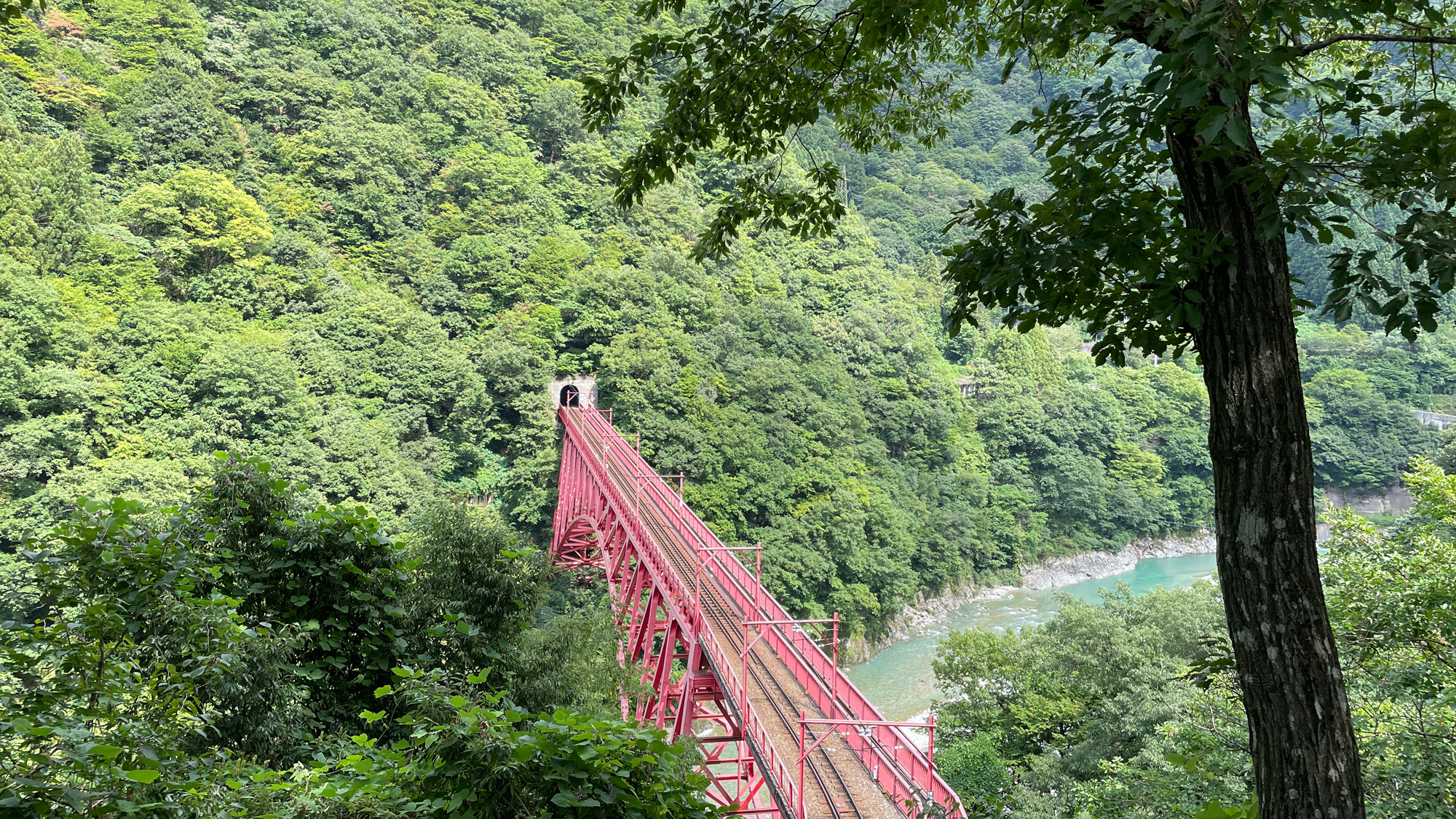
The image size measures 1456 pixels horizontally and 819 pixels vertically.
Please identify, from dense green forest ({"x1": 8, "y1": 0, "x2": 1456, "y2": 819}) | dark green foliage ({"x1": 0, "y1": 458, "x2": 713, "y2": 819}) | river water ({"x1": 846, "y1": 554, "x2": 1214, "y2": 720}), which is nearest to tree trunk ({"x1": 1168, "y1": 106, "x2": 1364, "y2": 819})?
dense green forest ({"x1": 8, "y1": 0, "x2": 1456, "y2": 819})

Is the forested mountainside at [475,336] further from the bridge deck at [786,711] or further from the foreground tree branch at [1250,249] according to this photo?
the foreground tree branch at [1250,249]

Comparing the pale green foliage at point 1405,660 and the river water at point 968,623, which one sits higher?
the pale green foliage at point 1405,660

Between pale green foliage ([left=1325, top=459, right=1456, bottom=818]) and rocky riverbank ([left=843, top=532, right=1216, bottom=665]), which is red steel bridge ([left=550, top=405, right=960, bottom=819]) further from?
rocky riverbank ([left=843, top=532, right=1216, bottom=665])

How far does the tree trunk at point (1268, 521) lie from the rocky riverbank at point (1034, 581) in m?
28.1

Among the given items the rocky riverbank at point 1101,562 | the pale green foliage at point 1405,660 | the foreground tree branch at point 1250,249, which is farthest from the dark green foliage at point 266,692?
the rocky riverbank at point 1101,562

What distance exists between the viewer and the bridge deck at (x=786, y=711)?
8945 mm

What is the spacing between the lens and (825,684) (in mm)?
10359

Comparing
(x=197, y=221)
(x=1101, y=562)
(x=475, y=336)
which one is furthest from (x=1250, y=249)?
(x=1101, y=562)

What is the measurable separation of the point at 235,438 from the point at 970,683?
76.3 ft

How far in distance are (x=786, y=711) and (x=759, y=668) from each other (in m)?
1.41

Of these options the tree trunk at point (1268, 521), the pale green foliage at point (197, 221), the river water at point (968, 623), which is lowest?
the river water at point (968, 623)

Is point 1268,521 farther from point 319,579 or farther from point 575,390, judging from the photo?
point 575,390

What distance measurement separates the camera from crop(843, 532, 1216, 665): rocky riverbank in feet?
101

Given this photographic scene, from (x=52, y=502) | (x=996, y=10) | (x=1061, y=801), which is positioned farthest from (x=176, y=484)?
(x=996, y=10)
